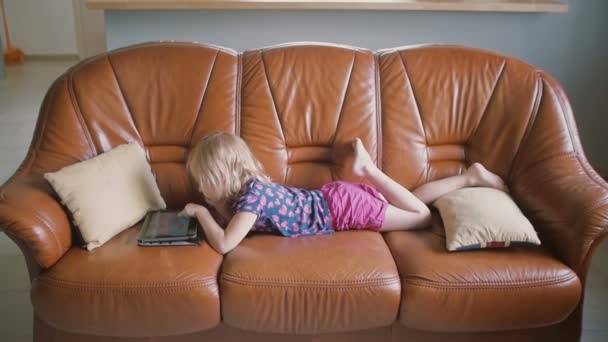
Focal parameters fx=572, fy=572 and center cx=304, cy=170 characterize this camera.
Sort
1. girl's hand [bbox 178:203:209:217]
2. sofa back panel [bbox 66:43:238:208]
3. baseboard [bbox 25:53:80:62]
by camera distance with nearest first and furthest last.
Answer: girl's hand [bbox 178:203:209:217], sofa back panel [bbox 66:43:238:208], baseboard [bbox 25:53:80:62]

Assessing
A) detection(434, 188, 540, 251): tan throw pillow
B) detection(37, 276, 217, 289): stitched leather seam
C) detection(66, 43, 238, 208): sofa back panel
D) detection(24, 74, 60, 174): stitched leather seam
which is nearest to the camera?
detection(37, 276, 217, 289): stitched leather seam

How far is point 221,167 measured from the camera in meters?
1.99

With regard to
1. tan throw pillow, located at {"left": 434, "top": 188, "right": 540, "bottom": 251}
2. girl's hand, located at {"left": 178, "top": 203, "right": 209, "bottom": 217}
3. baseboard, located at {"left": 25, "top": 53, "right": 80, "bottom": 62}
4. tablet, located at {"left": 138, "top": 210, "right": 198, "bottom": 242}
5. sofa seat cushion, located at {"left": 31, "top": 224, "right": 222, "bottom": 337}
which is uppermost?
tan throw pillow, located at {"left": 434, "top": 188, "right": 540, "bottom": 251}

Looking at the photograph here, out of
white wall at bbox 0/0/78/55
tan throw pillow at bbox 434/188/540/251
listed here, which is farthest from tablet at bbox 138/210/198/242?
white wall at bbox 0/0/78/55

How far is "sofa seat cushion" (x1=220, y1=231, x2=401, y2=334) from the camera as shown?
1770 mm

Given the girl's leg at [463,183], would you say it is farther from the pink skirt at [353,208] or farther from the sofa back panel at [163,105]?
the sofa back panel at [163,105]

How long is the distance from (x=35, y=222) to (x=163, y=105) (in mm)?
698

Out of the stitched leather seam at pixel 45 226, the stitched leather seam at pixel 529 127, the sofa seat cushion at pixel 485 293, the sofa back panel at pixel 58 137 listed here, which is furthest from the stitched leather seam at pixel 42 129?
the stitched leather seam at pixel 529 127

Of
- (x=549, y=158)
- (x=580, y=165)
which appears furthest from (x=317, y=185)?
(x=580, y=165)

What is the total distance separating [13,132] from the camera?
14.5ft

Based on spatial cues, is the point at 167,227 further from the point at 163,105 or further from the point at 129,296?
the point at 163,105

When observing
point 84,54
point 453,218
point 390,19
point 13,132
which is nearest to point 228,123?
point 453,218

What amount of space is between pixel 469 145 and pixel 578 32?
4.68ft

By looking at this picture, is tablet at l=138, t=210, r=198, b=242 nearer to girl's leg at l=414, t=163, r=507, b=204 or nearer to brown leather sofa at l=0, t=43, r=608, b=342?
brown leather sofa at l=0, t=43, r=608, b=342
